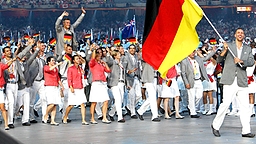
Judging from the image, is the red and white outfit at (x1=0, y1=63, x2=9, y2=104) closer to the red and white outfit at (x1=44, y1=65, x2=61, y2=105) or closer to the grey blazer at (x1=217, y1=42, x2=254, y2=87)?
the red and white outfit at (x1=44, y1=65, x2=61, y2=105)

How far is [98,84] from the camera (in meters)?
16.9

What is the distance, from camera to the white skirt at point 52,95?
16.5 metres

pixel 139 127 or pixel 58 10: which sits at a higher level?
pixel 58 10

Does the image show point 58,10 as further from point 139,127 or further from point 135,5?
point 139,127

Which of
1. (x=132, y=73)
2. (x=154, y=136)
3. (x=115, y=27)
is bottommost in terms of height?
(x=154, y=136)

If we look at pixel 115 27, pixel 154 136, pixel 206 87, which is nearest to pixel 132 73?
pixel 206 87

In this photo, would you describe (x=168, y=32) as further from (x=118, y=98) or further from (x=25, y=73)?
(x=25, y=73)

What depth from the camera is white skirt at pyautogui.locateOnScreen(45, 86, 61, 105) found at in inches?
650

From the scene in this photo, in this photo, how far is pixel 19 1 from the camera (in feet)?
273

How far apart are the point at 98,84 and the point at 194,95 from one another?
9.13 ft

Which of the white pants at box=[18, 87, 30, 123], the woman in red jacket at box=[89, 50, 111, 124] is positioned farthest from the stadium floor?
the woman in red jacket at box=[89, 50, 111, 124]

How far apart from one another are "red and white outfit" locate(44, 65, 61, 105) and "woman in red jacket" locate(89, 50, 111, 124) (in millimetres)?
738

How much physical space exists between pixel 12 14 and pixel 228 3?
887 inches

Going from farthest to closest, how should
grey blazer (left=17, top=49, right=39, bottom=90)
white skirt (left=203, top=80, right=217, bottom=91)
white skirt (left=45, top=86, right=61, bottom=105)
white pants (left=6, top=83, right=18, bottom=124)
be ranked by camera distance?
white skirt (left=203, top=80, right=217, bottom=91) < white skirt (left=45, top=86, right=61, bottom=105) < grey blazer (left=17, top=49, right=39, bottom=90) < white pants (left=6, top=83, right=18, bottom=124)
